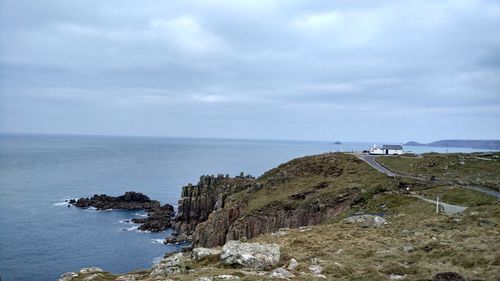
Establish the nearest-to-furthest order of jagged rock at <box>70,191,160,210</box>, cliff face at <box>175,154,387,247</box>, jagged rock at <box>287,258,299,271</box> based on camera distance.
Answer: jagged rock at <box>287,258,299,271</box>
cliff face at <box>175,154,387,247</box>
jagged rock at <box>70,191,160,210</box>

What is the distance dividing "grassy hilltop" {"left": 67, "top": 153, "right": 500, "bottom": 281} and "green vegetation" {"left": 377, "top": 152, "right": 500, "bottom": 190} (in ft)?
0.56

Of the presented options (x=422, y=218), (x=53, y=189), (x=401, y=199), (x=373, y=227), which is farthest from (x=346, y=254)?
(x=53, y=189)

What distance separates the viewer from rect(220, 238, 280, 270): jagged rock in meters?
22.4

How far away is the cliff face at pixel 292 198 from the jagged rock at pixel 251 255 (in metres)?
27.7

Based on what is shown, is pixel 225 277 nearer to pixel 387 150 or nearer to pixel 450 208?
pixel 450 208

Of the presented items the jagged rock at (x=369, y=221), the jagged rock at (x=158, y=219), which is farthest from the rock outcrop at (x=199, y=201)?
the jagged rock at (x=369, y=221)

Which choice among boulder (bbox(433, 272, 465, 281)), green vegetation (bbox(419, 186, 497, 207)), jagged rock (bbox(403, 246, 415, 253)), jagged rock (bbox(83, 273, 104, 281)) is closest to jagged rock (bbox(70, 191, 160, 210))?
green vegetation (bbox(419, 186, 497, 207))

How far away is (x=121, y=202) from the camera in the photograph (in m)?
122

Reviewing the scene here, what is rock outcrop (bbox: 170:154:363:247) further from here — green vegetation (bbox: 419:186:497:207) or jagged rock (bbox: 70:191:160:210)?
jagged rock (bbox: 70:191:160:210)

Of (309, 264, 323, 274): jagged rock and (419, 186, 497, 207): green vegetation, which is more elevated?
(419, 186, 497, 207): green vegetation

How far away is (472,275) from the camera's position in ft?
64.8

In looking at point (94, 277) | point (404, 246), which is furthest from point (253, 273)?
point (404, 246)

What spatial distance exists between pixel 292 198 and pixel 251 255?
39.7 metres

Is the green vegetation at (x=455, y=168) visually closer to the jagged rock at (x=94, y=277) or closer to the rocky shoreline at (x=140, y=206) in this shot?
the jagged rock at (x=94, y=277)
